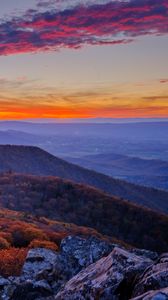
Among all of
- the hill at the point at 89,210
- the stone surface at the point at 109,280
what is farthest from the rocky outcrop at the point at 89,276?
the hill at the point at 89,210

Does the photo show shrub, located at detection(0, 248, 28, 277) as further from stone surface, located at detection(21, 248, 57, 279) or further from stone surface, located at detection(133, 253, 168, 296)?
stone surface, located at detection(133, 253, 168, 296)

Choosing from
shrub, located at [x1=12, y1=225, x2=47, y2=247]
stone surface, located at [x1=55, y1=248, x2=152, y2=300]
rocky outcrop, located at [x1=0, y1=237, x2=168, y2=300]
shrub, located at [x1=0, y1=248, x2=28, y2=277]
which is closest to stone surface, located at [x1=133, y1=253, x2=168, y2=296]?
rocky outcrop, located at [x1=0, y1=237, x2=168, y2=300]

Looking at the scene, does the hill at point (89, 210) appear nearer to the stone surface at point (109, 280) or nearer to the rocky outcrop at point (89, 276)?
the rocky outcrop at point (89, 276)

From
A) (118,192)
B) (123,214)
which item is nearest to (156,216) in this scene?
(123,214)

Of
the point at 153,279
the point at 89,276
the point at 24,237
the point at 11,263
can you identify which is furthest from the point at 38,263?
the point at 24,237

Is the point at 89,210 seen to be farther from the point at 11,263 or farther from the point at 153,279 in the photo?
the point at 153,279

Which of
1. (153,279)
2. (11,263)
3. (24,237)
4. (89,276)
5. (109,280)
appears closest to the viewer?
(153,279)

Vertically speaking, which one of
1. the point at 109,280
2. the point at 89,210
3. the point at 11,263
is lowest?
the point at 89,210
